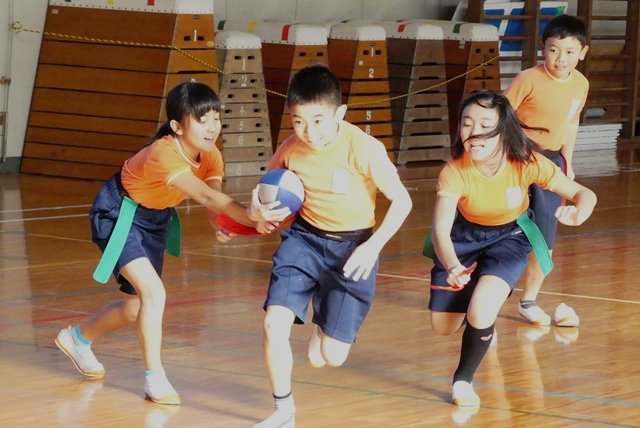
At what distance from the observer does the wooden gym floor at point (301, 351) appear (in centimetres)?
456

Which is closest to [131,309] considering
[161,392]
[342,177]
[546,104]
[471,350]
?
[161,392]

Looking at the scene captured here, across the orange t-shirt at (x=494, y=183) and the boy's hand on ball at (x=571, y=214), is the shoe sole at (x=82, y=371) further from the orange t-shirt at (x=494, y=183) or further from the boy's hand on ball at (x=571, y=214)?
the boy's hand on ball at (x=571, y=214)

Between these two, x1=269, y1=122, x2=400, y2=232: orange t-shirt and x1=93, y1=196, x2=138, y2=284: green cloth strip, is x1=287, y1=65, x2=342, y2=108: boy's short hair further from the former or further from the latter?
x1=93, y1=196, x2=138, y2=284: green cloth strip

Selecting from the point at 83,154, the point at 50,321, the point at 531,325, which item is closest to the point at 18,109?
the point at 83,154

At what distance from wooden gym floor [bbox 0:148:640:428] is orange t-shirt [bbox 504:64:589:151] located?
896 mm

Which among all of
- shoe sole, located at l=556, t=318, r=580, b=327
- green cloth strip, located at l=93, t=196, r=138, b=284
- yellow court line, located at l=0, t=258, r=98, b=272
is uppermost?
green cloth strip, located at l=93, t=196, r=138, b=284

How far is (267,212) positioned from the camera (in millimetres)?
4270

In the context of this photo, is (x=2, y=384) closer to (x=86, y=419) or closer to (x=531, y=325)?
(x=86, y=419)

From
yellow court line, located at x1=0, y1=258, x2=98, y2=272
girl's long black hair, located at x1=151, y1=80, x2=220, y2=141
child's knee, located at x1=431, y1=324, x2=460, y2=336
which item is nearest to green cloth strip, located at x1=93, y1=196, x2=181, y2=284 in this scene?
girl's long black hair, located at x1=151, y1=80, x2=220, y2=141

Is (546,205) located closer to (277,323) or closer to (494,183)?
(494,183)

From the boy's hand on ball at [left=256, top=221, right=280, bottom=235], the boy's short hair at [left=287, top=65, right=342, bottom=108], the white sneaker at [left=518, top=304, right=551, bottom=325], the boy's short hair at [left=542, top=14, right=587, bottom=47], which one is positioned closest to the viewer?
the boy's short hair at [left=287, top=65, right=342, bottom=108]

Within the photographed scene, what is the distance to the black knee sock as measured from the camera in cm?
473

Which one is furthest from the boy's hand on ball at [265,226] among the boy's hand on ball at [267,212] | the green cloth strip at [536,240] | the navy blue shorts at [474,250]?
the green cloth strip at [536,240]

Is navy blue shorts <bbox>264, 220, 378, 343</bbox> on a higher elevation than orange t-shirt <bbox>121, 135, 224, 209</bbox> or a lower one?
lower
